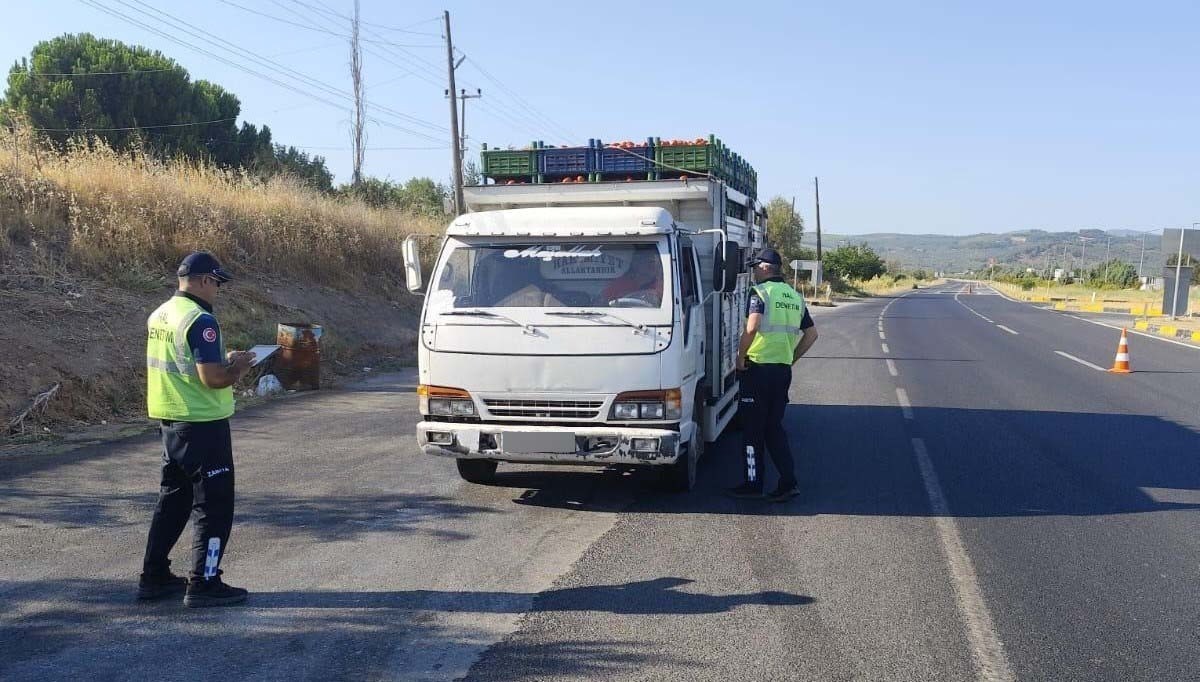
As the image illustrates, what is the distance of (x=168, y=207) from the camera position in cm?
1563

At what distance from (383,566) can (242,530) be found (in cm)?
131

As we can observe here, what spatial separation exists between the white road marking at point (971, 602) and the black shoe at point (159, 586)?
13.1ft

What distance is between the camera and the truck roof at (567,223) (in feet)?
22.5

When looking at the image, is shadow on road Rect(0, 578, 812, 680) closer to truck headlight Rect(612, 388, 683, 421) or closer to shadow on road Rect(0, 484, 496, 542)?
shadow on road Rect(0, 484, 496, 542)

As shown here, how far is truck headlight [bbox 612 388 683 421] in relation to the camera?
6.30m

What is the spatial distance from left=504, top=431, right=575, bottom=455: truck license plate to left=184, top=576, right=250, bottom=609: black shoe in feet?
6.91

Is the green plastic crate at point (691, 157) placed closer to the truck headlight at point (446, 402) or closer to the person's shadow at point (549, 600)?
the truck headlight at point (446, 402)

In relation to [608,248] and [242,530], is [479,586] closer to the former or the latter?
[242,530]

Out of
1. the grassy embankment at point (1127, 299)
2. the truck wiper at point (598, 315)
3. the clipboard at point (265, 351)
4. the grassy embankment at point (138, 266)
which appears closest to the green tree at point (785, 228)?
the grassy embankment at point (1127, 299)

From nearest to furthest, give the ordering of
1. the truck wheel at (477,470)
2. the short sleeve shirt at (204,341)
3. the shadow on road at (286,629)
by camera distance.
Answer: the shadow on road at (286,629) < the short sleeve shirt at (204,341) < the truck wheel at (477,470)

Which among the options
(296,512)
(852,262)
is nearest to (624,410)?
(296,512)

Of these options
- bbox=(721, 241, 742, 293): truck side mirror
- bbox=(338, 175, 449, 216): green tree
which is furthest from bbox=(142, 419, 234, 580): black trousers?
bbox=(338, 175, 449, 216): green tree

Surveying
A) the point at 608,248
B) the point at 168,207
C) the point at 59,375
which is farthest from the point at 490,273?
the point at 168,207

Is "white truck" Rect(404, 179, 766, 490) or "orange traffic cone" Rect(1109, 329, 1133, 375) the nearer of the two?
"white truck" Rect(404, 179, 766, 490)
